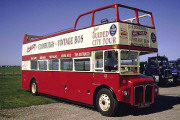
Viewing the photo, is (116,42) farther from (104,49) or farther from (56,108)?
(56,108)

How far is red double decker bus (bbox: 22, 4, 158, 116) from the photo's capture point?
697 cm

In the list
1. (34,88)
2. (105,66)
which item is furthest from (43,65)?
(105,66)

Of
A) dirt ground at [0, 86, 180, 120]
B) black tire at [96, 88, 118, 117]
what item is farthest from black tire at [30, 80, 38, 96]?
black tire at [96, 88, 118, 117]

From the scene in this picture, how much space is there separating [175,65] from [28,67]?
15328mm

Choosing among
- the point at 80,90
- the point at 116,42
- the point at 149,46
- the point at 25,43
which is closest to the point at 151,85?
the point at 149,46

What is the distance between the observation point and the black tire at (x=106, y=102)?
22.6ft

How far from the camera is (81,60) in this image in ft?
28.3

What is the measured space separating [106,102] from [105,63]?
4.82 ft

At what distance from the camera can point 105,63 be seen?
7520 mm

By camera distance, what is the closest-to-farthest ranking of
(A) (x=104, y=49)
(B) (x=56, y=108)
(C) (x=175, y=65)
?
(A) (x=104, y=49)
(B) (x=56, y=108)
(C) (x=175, y=65)

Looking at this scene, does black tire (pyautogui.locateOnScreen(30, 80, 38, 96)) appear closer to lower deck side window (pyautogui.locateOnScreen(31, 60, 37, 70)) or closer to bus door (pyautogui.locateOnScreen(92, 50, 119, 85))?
lower deck side window (pyautogui.locateOnScreen(31, 60, 37, 70))

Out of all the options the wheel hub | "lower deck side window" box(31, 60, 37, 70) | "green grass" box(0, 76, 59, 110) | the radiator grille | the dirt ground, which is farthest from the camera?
the radiator grille

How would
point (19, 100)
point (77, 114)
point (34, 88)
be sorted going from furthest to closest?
point (34, 88)
point (19, 100)
point (77, 114)

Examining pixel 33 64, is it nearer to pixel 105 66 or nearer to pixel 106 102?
pixel 105 66
